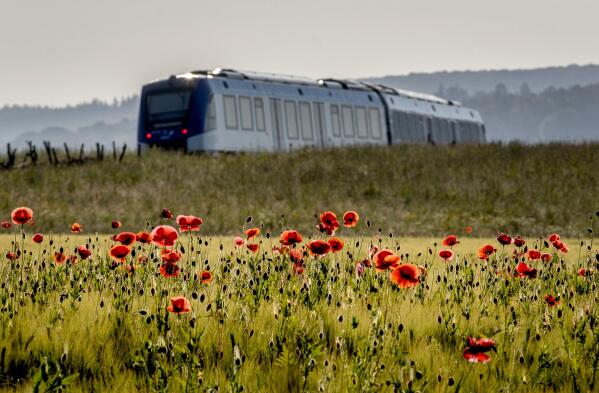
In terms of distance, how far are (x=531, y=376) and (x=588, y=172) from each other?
24.3 meters

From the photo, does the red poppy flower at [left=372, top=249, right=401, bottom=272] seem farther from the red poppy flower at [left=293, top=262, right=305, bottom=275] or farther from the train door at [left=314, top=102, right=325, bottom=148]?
the train door at [left=314, top=102, right=325, bottom=148]

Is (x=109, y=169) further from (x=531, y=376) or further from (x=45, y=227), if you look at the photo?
(x=531, y=376)

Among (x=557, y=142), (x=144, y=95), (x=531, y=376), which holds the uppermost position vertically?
(x=144, y=95)

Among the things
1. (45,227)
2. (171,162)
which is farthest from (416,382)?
(171,162)

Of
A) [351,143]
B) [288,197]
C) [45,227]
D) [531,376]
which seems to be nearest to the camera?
[531,376]

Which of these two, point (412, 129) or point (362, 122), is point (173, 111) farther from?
point (412, 129)

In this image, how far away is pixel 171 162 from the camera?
2723 centimetres

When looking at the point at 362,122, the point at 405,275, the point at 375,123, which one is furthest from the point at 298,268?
the point at 375,123

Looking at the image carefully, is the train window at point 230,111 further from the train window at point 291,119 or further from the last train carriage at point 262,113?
the train window at point 291,119

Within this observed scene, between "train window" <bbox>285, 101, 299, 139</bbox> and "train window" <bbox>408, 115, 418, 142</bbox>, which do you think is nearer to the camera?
"train window" <bbox>285, 101, 299, 139</bbox>

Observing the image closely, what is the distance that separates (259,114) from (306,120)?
290 cm

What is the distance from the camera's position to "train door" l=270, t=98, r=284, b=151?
29.7 m

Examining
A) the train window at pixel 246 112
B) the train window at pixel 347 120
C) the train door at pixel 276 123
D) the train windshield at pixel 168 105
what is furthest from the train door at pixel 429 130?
the train windshield at pixel 168 105

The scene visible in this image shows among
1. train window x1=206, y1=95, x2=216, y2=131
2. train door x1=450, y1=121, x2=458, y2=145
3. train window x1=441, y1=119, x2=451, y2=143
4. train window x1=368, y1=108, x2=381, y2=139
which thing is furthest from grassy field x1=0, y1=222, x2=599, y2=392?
train door x1=450, y1=121, x2=458, y2=145
